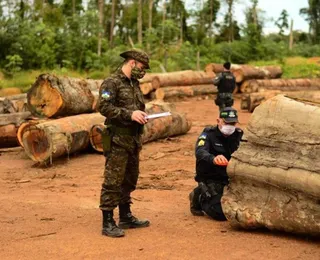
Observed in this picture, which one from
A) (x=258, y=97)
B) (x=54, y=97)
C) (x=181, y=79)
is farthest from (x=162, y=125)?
(x=181, y=79)

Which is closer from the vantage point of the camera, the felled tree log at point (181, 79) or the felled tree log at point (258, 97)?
the felled tree log at point (258, 97)

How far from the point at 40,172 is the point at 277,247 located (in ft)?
17.9

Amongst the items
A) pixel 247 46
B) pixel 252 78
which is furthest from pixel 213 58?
pixel 252 78

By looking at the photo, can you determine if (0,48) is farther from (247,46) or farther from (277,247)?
(277,247)

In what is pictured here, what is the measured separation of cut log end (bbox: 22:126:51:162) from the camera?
9602mm

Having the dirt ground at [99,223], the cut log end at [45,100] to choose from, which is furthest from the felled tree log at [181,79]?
the dirt ground at [99,223]

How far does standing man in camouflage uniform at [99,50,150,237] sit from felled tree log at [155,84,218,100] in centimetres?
1465

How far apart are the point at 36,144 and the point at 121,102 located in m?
4.63

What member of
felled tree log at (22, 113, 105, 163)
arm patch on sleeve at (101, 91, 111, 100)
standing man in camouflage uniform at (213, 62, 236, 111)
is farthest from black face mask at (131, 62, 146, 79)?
standing man in camouflage uniform at (213, 62, 236, 111)

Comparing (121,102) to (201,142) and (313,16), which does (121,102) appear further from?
(313,16)

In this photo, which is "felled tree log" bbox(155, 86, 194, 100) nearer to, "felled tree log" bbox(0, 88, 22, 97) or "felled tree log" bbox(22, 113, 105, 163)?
"felled tree log" bbox(0, 88, 22, 97)

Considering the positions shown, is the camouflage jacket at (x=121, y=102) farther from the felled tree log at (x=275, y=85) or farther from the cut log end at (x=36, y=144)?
the felled tree log at (x=275, y=85)

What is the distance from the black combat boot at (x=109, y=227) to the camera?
5.34 meters

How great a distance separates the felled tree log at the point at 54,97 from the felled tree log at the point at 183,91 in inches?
359
